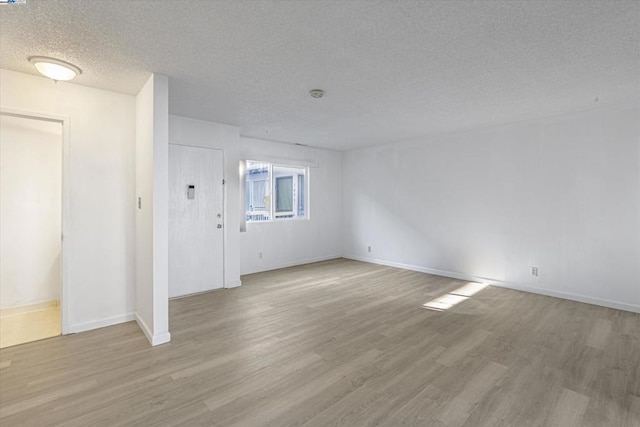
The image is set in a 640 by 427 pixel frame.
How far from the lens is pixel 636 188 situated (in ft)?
11.9

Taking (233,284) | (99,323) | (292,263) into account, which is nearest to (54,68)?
(99,323)

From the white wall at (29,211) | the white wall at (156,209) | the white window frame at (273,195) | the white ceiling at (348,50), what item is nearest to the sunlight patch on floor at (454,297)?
the white ceiling at (348,50)

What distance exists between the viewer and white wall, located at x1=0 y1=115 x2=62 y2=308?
3684mm

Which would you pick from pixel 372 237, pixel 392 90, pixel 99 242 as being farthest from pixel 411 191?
pixel 99 242

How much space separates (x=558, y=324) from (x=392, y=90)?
10.3 feet

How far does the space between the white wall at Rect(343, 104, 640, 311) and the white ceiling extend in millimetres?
523

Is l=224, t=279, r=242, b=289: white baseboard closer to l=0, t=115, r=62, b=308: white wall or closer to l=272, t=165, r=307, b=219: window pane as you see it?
l=272, t=165, r=307, b=219: window pane

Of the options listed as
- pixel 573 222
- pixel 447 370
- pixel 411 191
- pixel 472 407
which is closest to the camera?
pixel 472 407

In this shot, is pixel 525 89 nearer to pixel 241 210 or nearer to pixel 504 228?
pixel 504 228

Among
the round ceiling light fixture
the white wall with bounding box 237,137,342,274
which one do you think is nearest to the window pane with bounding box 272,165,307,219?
the white wall with bounding box 237,137,342,274

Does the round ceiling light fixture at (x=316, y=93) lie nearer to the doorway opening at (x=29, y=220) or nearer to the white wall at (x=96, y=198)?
the white wall at (x=96, y=198)

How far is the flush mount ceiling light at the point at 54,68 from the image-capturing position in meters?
Answer: 2.54

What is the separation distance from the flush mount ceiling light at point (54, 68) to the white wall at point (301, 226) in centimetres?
283

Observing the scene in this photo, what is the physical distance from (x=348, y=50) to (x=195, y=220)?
125 inches
